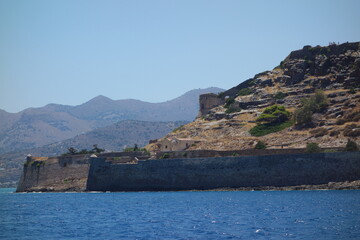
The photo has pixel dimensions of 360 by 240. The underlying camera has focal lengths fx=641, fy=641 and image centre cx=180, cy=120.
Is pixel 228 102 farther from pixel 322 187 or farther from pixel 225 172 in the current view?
pixel 322 187

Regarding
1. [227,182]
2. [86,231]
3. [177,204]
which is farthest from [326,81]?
[86,231]

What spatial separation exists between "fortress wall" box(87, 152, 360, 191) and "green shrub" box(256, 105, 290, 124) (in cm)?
2048

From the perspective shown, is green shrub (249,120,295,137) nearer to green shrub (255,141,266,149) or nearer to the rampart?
green shrub (255,141,266,149)

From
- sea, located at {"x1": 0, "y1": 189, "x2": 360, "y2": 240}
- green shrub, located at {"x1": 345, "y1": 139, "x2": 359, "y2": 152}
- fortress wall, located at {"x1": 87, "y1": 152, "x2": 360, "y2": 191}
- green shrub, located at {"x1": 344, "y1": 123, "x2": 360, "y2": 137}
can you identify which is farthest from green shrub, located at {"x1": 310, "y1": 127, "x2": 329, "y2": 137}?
sea, located at {"x1": 0, "y1": 189, "x2": 360, "y2": 240}

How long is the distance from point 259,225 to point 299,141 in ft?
118

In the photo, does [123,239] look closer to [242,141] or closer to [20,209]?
[20,209]

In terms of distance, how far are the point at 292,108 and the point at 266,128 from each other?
623cm

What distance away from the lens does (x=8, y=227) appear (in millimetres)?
33344

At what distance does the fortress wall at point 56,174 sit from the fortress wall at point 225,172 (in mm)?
6658

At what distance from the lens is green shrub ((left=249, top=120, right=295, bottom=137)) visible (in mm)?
73312

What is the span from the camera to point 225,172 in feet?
186

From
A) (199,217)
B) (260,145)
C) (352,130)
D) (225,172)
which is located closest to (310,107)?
(352,130)

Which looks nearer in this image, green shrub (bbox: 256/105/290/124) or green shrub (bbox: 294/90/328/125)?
green shrub (bbox: 294/90/328/125)

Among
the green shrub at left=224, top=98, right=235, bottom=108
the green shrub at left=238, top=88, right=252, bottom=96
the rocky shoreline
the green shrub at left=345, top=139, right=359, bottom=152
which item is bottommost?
the rocky shoreline
